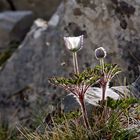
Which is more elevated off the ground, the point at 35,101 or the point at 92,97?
the point at 92,97

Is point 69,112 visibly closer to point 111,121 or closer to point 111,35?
point 111,121

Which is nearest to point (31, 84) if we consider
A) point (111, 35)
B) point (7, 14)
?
point (111, 35)

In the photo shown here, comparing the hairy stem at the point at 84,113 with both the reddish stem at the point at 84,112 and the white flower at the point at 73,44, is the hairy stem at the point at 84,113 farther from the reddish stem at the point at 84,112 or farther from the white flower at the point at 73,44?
the white flower at the point at 73,44

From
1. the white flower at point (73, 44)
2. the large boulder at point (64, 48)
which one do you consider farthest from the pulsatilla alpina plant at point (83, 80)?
the large boulder at point (64, 48)

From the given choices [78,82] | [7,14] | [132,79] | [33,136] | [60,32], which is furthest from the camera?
[7,14]

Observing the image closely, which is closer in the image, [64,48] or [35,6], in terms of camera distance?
[64,48]

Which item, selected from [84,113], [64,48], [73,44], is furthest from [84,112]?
[64,48]

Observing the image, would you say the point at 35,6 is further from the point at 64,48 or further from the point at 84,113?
the point at 84,113
